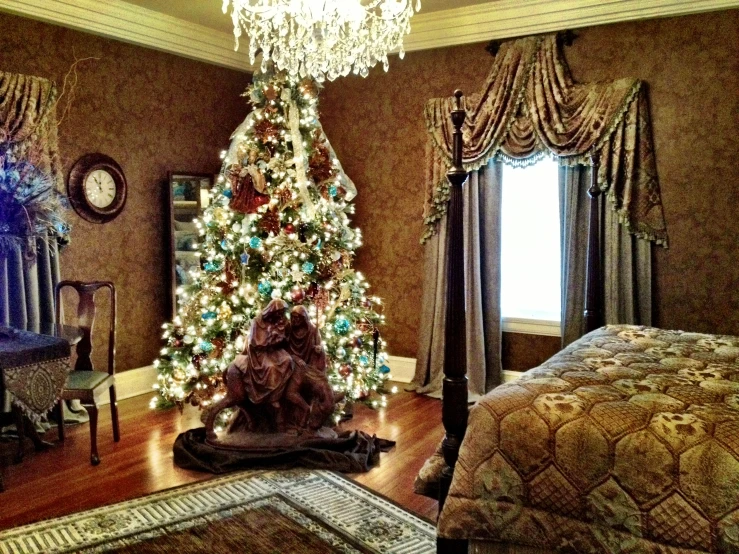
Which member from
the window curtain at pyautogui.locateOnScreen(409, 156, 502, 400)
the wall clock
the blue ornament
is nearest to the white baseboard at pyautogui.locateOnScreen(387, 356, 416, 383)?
the window curtain at pyautogui.locateOnScreen(409, 156, 502, 400)

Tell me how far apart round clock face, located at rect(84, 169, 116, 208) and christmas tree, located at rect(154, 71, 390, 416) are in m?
0.90

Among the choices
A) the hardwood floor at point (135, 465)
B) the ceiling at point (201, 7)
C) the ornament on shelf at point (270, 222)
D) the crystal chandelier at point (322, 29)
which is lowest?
the hardwood floor at point (135, 465)

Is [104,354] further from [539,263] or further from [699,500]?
[699,500]

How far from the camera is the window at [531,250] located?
16.2ft

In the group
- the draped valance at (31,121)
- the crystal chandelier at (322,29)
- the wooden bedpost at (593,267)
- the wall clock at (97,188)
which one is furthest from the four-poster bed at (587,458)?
the wall clock at (97,188)

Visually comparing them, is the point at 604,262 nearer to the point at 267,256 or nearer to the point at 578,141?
the point at 578,141

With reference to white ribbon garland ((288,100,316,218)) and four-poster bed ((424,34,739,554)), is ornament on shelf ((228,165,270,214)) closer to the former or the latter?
white ribbon garland ((288,100,316,218))

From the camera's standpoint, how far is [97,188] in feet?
15.6

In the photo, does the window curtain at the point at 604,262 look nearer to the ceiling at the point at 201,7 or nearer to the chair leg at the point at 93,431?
the ceiling at the point at 201,7

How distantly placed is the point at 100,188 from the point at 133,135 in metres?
0.52

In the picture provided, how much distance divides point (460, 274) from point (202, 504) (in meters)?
1.76

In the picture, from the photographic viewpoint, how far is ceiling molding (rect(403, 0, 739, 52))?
4.25 meters

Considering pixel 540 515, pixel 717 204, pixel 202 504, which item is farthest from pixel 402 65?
pixel 540 515

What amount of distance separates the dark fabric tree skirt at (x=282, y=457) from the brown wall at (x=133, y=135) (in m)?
1.69
